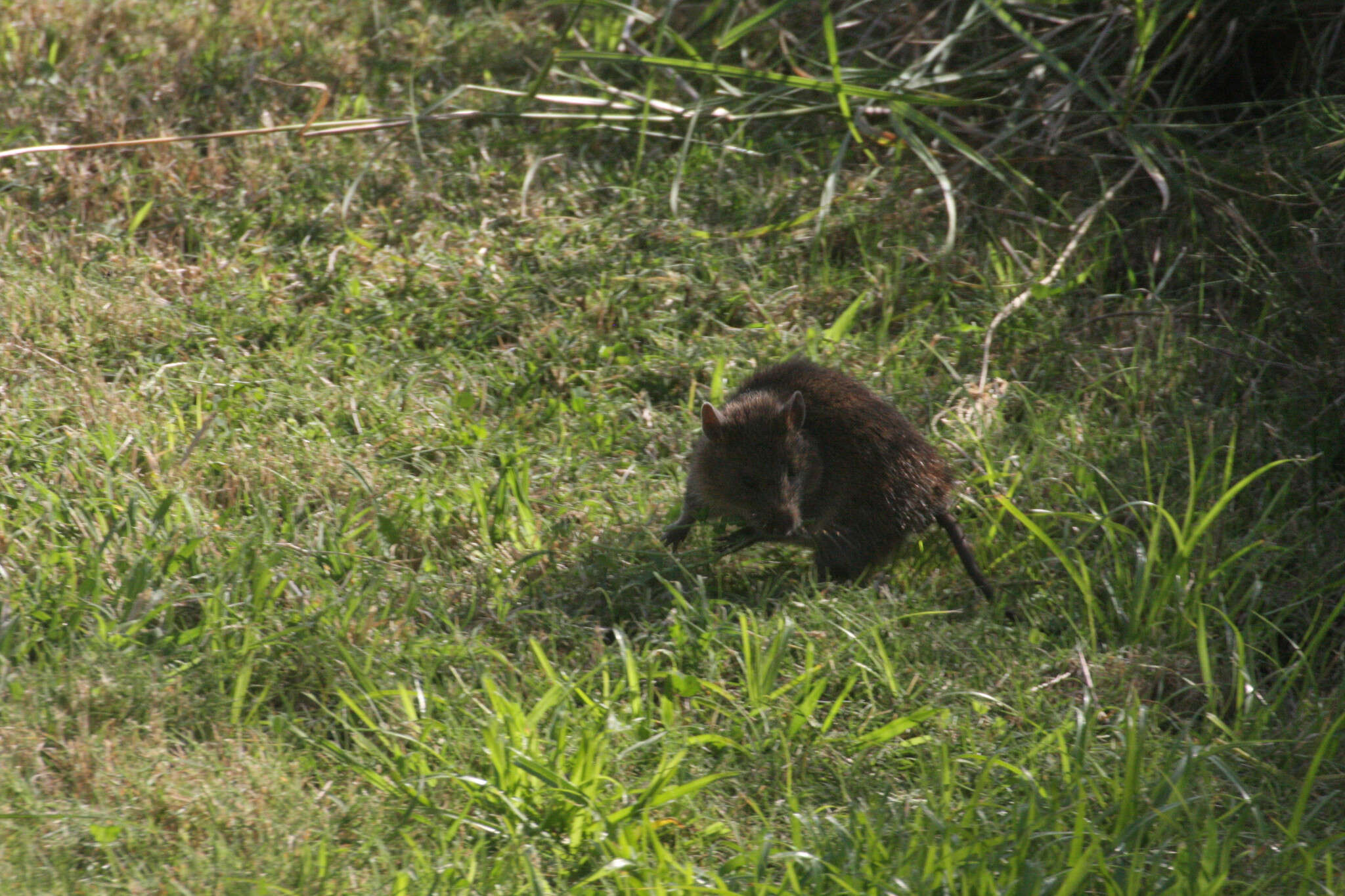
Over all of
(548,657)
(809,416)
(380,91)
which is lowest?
(548,657)

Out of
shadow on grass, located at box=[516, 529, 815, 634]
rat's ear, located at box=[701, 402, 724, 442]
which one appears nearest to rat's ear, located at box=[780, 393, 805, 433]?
rat's ear, located at box=[701, 402, 724, 442]

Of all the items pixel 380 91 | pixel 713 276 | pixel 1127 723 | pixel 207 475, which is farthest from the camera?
pixel 380 91

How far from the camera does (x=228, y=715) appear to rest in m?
3.23

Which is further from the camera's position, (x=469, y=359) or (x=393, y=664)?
(x=469, y=359)

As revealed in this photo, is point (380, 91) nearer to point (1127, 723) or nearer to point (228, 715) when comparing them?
point (228, 715)

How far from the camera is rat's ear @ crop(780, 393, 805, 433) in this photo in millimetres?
4180

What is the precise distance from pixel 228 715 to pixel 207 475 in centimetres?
115

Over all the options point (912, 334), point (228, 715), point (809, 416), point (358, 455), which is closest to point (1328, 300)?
point (912, 334)

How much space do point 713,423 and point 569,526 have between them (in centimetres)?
59

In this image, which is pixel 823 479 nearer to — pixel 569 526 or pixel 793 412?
pixel 793 412

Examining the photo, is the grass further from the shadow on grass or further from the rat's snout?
→ the rat's snout

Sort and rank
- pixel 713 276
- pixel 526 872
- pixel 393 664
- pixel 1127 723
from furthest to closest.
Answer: pixel 713 276 → pixel 393 664 → pixel 1127 723 → pixel 526 872

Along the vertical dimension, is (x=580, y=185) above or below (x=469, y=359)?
above

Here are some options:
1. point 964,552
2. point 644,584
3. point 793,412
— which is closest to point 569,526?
point 644,584
